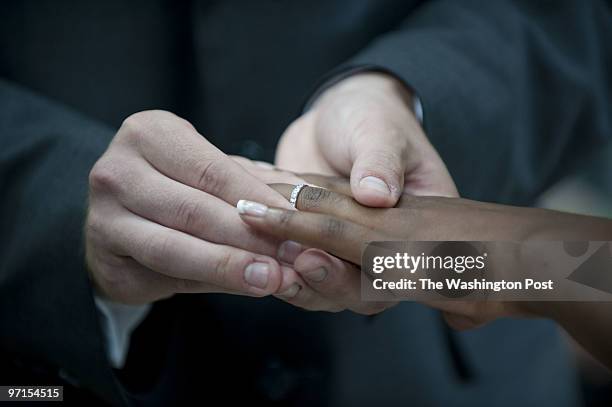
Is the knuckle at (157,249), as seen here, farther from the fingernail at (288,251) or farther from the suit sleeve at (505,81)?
the suit sleeve at (505,81)

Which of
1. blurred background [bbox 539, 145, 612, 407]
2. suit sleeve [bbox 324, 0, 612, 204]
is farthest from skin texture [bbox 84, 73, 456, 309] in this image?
blurred background [bbox 539, 145, 612, 407]

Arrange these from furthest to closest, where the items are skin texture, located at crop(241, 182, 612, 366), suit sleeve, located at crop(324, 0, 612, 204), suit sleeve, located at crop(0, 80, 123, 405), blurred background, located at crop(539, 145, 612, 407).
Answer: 1. blurred background, located at crop(539, 145, 612, 407)
2. suit sleeve, located at crop(324, 0, 612, 204)
3. suit sleeve, located at crop(0, 80, 123, 405)
4. skin texture, located at crop(241, 182, 612, 366)

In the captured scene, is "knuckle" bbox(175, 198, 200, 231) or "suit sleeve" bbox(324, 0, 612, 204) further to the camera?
"suit sleeve" bbox(324, 0, 612, 204)

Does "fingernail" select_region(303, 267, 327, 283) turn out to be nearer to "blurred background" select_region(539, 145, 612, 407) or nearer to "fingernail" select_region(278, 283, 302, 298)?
"fingernail" select_region(278, 283, 302, 298)

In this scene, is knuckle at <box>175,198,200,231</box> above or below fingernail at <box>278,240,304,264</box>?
above

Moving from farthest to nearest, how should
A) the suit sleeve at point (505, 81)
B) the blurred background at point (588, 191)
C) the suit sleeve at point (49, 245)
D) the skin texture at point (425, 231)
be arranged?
the blurred background at point (588, 191)
the suit sleeve at point (505, 81)
the suit sleeve at point (49, 245)
the skin texture at point (425, 231)

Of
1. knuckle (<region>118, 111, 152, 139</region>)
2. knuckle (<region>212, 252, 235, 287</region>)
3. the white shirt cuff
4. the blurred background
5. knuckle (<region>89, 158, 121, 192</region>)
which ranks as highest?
the blurred background

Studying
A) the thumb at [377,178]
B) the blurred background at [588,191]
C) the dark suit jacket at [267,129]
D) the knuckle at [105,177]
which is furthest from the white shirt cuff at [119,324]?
the blurred background at [588,191]
